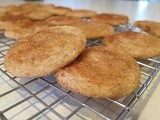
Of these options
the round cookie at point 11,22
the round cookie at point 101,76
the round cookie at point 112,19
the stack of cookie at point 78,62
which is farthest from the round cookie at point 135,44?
the round cookie at point 11,22

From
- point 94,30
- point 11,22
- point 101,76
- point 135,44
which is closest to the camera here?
point 101,76

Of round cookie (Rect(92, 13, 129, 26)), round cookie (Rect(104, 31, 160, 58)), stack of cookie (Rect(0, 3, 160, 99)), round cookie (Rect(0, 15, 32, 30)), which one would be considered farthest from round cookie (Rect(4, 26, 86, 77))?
round cookie (Rect(92, 13, 129, 26))

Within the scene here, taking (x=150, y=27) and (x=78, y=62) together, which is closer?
(x=78, y=62)

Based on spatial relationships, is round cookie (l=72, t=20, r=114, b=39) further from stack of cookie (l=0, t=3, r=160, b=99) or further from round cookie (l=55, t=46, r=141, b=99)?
round cookie (l=55, t=46, r=141, b=99)

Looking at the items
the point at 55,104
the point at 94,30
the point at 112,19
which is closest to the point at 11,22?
the point at 94,30

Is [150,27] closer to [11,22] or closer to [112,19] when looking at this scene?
[112,19]
